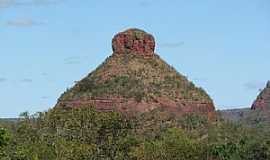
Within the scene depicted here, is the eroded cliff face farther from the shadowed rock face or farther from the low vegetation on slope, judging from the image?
the shadowed rock face

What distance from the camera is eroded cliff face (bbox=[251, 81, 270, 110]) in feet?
298

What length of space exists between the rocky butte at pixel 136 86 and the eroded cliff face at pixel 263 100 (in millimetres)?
14458

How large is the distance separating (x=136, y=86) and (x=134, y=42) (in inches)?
258

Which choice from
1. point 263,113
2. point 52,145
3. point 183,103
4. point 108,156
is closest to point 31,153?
point 52,145

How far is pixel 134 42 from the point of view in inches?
3142

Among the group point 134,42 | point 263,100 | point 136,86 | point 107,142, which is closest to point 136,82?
point 136,86

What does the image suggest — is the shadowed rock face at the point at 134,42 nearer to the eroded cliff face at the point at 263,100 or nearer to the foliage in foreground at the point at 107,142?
the eroded cliff face at the point at 263,100

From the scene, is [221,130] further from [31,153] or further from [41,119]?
[31,153]

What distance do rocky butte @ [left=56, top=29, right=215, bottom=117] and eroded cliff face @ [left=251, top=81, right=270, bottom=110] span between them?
569 inches

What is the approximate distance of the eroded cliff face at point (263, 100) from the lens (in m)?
90.9

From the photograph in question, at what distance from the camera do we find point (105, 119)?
48750mm

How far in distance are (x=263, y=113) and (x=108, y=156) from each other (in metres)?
43.9

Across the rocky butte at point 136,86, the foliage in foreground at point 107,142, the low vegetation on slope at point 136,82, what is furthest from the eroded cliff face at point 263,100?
the foliage in foreground at point 107,142

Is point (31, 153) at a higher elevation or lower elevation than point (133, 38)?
lower
